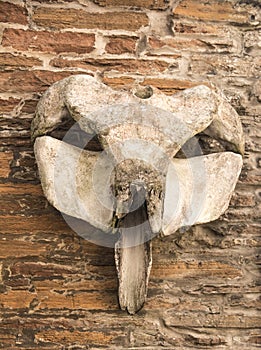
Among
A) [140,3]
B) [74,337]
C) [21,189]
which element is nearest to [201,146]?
[140,3]

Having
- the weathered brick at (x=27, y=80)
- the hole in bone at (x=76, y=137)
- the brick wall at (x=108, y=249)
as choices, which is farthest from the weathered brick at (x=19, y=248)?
the weathered brick at (x=27, y=80)

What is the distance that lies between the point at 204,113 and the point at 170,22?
1.67ft

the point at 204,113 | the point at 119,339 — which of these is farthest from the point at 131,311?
the point at 204,113

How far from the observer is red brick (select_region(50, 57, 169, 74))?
8.92ft

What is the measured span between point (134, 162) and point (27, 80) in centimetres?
66

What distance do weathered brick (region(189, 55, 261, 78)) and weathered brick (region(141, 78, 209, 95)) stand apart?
0.21 feet

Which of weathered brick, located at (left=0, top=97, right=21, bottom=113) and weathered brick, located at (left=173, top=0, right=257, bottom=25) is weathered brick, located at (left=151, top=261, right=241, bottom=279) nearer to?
weathered brick, located at (left=0, top=97, right=21, bottom=113)

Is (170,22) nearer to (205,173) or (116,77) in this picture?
(116,77)

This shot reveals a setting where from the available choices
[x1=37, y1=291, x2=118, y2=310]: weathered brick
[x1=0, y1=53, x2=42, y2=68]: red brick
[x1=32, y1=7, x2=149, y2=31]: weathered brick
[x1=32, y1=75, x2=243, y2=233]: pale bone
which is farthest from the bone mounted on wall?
[x1=32, y1=7, x2=149, y2=31]: weathered brick

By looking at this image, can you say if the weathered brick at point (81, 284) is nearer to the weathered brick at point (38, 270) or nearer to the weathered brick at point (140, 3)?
the weathered brick at point (38, 270)

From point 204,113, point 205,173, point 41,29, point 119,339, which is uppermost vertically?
point 41,29

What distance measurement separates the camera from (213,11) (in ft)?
9.21

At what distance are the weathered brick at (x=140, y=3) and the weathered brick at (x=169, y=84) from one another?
12.2 inches

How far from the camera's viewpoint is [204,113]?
2516mm
